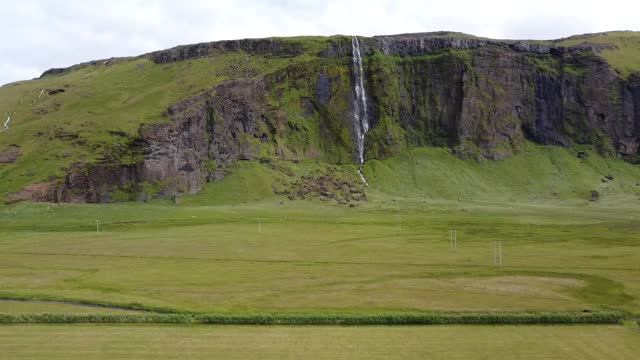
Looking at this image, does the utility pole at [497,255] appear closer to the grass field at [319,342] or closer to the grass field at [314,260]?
the grass field at [314,260]

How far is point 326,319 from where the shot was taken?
158 feet

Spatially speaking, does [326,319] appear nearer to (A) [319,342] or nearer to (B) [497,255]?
(A) [319,342]

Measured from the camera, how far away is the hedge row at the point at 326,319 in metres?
47.7

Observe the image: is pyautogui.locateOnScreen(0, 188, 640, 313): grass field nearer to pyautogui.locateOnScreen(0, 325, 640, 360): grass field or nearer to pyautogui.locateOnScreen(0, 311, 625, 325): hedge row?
pyautogui.locateOnScreen(0, 311, 625, 325): hedge row

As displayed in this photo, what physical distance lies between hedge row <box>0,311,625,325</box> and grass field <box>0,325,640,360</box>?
1.35m

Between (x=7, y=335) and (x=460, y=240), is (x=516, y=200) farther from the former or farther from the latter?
(x=7, y=335)

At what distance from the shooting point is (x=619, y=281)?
63656 millimetres

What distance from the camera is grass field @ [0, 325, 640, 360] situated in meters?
39.4

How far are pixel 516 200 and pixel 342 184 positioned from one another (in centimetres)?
5143

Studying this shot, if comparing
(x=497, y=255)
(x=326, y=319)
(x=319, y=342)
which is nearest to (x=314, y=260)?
(x=497, y=255)

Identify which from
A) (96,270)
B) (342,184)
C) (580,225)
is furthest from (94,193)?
(580,225)

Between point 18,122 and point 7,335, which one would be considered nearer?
point 7,335

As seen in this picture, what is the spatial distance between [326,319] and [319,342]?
5.75m

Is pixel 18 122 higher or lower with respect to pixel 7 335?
higher
